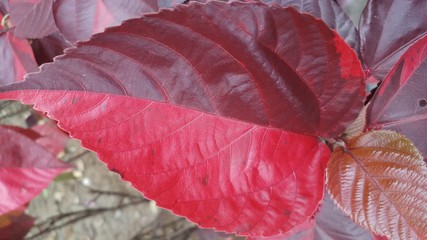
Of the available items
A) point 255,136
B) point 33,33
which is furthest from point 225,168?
point 33,33

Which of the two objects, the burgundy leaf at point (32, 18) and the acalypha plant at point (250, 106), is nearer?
the acalypha plant at point (250, 106)

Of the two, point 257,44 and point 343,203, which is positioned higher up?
point 257,44

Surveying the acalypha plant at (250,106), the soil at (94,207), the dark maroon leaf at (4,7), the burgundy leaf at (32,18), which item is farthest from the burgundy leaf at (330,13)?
the soil at (94,207)

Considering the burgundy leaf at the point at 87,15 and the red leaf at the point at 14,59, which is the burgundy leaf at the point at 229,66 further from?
the red leaf at the point at 14,59

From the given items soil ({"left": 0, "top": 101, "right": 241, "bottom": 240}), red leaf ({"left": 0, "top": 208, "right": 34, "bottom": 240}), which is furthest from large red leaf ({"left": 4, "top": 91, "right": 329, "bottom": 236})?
soil ({"left": 0, "top": 101, "right": 241, "bottom": 240})

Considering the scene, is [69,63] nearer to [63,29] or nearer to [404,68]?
[63,29]
